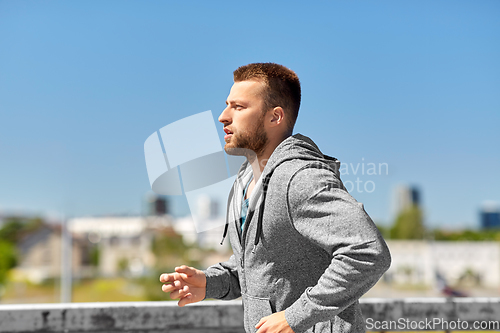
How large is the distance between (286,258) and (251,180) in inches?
17.6

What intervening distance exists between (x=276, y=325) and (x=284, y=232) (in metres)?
0.31

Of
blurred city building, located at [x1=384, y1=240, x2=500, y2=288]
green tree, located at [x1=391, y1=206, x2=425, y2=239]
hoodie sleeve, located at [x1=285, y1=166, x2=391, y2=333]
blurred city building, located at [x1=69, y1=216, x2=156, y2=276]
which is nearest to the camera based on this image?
hoodie sleeve, located at [x1=285, y1=166, x2=391, y2=333]

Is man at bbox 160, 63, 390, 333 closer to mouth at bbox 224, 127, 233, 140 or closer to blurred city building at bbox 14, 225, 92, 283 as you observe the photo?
mouth at bbox 224, 127, 233, 140

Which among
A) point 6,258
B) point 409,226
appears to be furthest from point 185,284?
point 6,258

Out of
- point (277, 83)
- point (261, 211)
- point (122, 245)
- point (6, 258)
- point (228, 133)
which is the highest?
point (277, 83)

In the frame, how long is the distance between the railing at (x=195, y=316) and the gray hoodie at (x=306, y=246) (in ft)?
3.44

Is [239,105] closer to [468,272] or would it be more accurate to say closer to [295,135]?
[295,135]

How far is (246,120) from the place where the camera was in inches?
65.3

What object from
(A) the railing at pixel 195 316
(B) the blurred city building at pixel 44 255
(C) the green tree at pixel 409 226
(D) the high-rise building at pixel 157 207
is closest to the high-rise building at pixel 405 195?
(C) the green tree at pixel 409 226

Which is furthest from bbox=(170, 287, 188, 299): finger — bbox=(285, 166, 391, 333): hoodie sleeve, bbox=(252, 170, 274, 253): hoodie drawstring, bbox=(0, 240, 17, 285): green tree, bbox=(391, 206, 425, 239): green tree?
bbox=(0, 240, 17, 285): green tree

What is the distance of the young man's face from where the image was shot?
1.66 metres

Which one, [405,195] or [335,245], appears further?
[405,195]

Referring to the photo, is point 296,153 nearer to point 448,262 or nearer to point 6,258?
point 448,262

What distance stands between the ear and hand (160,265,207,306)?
669mm
